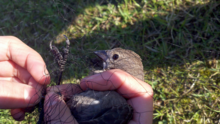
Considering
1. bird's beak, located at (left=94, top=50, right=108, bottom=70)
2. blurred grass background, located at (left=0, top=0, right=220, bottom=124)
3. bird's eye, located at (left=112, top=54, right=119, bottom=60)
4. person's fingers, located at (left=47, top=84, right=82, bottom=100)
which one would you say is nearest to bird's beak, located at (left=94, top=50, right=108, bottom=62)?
bird's beak, located at (left=94, top=50, right=108, bottom=70)

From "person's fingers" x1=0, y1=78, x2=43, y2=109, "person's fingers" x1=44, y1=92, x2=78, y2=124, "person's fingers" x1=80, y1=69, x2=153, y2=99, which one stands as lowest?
"person's fingers" x1=44, y1=92, x2=78, y2=124

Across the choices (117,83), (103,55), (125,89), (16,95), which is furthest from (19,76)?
(125,89)

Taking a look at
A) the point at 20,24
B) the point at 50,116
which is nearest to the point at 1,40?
the point at 50,116

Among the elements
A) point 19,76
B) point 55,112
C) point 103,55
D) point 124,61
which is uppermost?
point 103,55

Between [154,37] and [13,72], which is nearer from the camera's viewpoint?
[13,72]

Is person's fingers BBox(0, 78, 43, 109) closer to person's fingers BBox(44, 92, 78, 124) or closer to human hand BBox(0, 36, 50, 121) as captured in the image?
human hand BBox(0, 36, 50, 121)

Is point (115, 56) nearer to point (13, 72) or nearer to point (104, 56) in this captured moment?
point (104, 56)

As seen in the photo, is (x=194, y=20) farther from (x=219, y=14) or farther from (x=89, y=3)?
(x=89, y=3)
